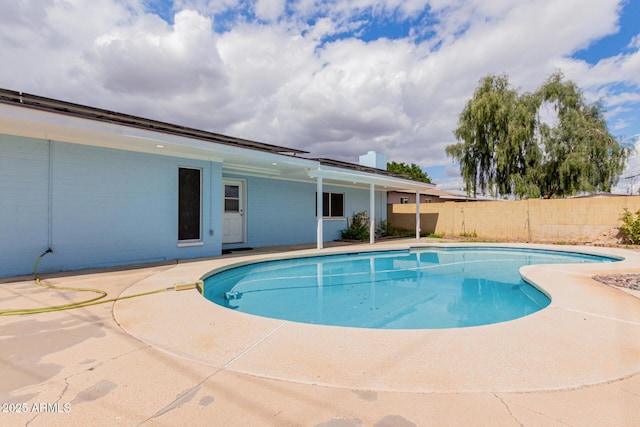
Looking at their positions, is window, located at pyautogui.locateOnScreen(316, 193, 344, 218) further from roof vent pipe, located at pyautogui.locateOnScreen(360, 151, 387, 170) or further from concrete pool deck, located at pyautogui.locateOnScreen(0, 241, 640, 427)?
concrete pool deck, located at pyautogui.locateOnScreen(0, 241, 640, 427)

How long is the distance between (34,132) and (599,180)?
24.2m

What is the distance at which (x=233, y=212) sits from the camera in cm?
1052

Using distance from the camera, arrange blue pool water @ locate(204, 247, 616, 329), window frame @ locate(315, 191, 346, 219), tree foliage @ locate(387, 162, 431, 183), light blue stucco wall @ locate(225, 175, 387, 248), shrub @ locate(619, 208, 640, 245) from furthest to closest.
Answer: tree foliage @ locate(387, 162, 431, 183), window frame @ locate(315, 191, 346, 219), shrub @ locate(619, 208, 640, 245), light blue stucco wall @ locate(225, 175, 387, 248), blue pool water @ locate(204, 247, 616, 329)

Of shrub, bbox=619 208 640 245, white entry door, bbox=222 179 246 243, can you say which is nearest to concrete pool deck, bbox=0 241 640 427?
white entry door, bbox=222 179 246 243

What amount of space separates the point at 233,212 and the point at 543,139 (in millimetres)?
17336

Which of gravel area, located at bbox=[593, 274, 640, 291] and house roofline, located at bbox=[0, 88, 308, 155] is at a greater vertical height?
house roofline, located at bbox=[0, 88, 308, 155]

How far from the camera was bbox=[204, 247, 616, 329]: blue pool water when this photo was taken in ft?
15.8

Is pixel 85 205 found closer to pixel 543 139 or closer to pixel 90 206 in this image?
pixel 90 206

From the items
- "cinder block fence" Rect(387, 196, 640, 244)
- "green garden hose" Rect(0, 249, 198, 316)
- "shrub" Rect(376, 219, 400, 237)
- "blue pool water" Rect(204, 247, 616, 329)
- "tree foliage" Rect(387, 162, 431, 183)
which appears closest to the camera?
"green garden hose" Rect(0, 249, 198, 316)

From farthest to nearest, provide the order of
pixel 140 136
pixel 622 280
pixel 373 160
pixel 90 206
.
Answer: pixel 373 160 → pixel 90 206 → pixel 140 136 → pixel 622 280

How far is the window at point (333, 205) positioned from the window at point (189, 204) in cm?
642

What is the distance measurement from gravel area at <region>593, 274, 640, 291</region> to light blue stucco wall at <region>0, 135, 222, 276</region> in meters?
8.88


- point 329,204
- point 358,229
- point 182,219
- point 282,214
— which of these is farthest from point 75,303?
point 358,229

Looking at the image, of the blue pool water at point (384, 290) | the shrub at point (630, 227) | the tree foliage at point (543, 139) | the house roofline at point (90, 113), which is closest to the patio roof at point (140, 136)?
the house roofline at point (90, 113)
